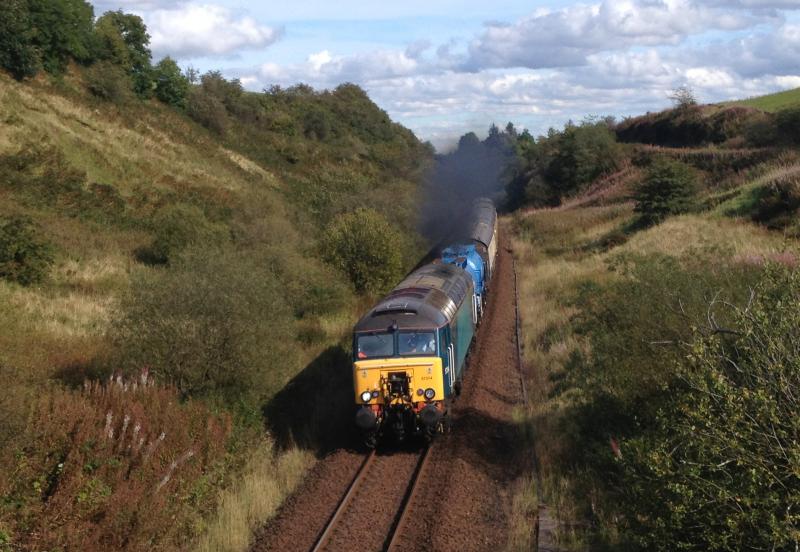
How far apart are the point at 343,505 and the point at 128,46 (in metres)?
61.4

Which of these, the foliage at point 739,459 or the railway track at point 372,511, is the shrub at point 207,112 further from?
the foliage at point 739,459

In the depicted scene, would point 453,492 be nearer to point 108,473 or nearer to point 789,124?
point 108,473

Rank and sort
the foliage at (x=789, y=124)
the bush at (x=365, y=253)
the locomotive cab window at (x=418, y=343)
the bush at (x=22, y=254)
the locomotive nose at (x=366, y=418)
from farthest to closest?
the foliage at (x=789, y=124)
the bush at (x=365, y=253)
the bush at (x=22, y=254)
the locomotive cab window at (x=418, y=343)
the locomotive nose at (x=366, y=418)

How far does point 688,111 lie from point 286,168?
37179 millimetres

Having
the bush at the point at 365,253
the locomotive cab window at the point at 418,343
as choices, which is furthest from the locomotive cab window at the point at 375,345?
the bush at the point at 365,253

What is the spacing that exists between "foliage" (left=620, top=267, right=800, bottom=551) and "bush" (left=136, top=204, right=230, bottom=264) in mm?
23426

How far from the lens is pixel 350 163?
245 feet

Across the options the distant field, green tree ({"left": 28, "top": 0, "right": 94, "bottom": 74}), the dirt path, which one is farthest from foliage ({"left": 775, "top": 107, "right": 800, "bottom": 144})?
green tree ({"left": 28, "top": 0, "right": 94, "bottom": 74})

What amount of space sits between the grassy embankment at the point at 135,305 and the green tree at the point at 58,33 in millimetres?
1852

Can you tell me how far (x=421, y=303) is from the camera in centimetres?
1567

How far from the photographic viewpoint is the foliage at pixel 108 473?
9.52m

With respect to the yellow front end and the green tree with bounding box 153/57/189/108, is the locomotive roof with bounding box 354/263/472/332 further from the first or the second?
the green tree with bounding box 153/57/189/108

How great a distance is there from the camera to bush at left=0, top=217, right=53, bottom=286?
75.4 feet

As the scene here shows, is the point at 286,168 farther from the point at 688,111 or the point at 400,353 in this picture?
the point at 400,353
